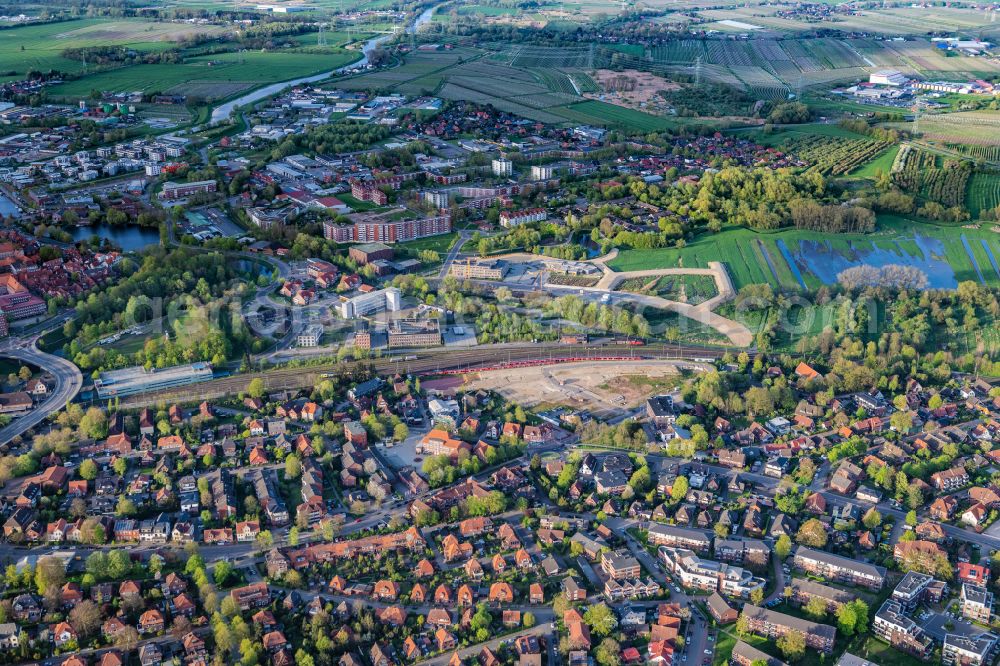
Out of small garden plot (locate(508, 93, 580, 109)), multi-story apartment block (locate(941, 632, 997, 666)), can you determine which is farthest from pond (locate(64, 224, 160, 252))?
multi-story apartment block (locate(941, 632, 997, 666))

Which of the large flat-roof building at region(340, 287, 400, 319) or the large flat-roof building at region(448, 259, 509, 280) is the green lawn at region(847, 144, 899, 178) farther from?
the large flat-roof building at region(340, 287, 400, 319)

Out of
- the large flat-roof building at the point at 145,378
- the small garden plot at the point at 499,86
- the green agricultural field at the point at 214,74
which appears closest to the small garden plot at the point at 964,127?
the small garden plot at the point at 499,86

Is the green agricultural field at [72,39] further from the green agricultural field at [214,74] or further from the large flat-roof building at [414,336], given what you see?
the large flat-roof building at [414,336]

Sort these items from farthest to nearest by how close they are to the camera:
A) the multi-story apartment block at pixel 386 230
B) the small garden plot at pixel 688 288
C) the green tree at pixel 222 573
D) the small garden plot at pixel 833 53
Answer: the small garden plot at pixel 833 53
the multi-story apartment block at pixel 386 230
the small garden plot at pixel 688 288
the green tree at pixel 222 573

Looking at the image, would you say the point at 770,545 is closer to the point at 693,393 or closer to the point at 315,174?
the point at 693,393

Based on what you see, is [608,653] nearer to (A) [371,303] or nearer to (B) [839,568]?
(B) [839,568]
